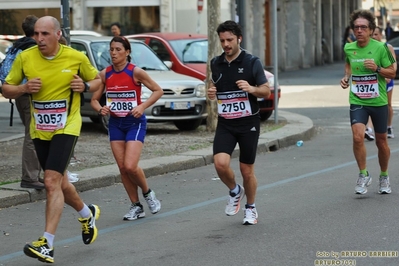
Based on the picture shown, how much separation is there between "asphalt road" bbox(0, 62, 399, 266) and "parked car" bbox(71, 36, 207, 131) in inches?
121

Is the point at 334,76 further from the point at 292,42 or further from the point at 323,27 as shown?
the point at 323,27

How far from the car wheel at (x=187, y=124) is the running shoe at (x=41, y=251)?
9.84 m

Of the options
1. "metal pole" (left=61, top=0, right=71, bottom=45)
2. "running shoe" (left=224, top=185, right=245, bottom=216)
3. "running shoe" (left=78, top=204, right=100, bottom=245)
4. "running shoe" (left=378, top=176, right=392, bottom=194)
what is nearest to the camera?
"running shoe" (left=78, top=204, right=100, bottom=245)

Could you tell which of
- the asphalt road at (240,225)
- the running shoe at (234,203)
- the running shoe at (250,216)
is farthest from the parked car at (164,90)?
the running shoe at (250,216)

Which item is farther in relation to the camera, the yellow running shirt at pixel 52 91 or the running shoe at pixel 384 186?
the running shoe at pixel 384 186

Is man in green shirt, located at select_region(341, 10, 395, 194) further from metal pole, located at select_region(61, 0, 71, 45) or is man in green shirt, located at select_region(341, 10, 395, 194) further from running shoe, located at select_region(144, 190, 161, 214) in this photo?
metal pole, located at select_region(61, 0, 71, 45)

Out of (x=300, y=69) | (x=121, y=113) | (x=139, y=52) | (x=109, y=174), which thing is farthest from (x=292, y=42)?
(x=121, y=113)

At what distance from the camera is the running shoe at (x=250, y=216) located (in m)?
8.49

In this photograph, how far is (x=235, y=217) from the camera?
29.5 feet

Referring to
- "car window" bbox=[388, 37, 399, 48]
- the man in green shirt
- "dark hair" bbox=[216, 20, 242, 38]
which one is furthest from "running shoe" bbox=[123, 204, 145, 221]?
"car window" bbox=[388, 37, 399, 48]

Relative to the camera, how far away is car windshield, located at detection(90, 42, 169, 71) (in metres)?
16.6

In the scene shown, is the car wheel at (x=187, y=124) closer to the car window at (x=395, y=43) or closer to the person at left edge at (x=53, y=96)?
the person at left edge at (x=53, y=96)

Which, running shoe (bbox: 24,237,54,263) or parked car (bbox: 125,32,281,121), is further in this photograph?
parked car (bbox: 125,32,281,121)

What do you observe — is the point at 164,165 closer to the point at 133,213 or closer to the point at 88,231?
the point at 133,213
